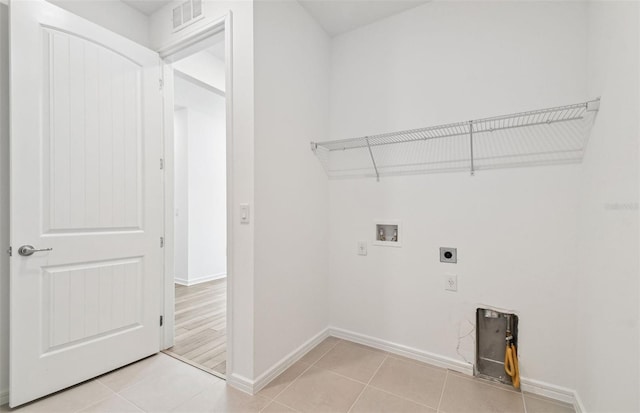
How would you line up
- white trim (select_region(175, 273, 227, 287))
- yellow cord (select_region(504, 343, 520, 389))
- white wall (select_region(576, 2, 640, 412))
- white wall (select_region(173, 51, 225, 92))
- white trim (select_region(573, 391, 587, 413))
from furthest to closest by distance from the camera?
white trim (select_region(175, 273, 227, 287)) < white wall (select_region(173, 51, 225, 92)) < yellow cord (select_region(504, 343, 520, 389)) < white trim (select_region(573, 391, 587, 413)) < white wall (select_region(576, 2, 640, 412))

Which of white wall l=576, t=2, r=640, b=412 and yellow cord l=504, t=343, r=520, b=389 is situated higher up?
white wall l=576, t=2, r=640, b=412

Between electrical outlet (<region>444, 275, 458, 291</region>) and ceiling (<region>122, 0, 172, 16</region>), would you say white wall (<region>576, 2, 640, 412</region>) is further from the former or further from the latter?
ceiling (<region>122, 0, 172, 16</region>)

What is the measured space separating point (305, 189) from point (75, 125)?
1.51 m

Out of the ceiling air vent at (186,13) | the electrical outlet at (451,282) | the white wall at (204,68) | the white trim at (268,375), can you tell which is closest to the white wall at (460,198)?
the electrical outlet at (451,282)

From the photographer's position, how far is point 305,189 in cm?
216

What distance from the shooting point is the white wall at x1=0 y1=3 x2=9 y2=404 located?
1.53 m

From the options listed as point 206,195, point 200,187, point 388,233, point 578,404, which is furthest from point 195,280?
point 578,404

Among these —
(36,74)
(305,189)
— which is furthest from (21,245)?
(305,189)

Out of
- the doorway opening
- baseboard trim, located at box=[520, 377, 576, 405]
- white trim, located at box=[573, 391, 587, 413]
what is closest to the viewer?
white trim, located at box=[573, 391, 587, 413]

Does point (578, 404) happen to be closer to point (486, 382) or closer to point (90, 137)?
point (486, 382)

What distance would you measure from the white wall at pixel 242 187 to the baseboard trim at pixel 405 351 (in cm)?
95

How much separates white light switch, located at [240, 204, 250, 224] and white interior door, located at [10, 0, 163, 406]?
0.82 meters

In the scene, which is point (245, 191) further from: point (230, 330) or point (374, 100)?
point (374, 100)

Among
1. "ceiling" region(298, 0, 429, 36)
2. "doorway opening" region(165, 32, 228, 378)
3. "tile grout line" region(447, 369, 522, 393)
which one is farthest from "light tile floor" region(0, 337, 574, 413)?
"ceiling" region(298, 0, 429, 36)
